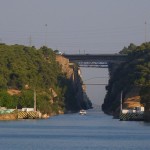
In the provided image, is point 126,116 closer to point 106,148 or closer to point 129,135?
point 129,135

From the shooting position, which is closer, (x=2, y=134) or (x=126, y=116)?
(x=2, y=134)

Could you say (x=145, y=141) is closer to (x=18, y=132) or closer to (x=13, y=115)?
(x=18, y=132)

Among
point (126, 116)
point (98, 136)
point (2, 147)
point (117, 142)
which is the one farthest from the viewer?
point (126, 116)

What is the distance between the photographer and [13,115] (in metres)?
179

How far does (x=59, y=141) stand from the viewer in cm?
10406

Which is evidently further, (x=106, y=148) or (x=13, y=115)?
(x=13, y=115)

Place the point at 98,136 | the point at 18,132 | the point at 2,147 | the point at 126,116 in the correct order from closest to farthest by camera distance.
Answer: the point at 2,147 → the point at 98,136 → the point at 18,132 → the point at 126,116

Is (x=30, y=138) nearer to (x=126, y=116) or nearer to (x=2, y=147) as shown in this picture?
(x=2, y=147)

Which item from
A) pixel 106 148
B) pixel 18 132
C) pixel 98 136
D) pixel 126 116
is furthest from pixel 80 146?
pixel 126 116

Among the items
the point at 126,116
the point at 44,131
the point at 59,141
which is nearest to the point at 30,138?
the point at 59,141

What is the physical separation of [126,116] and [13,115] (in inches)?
726

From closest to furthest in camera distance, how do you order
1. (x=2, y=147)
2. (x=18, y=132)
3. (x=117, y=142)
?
(x=2, y=147) → (x=117, y=142) → (x=18, y=132)

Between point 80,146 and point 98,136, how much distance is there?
18103 mm

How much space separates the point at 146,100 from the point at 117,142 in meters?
73.7
